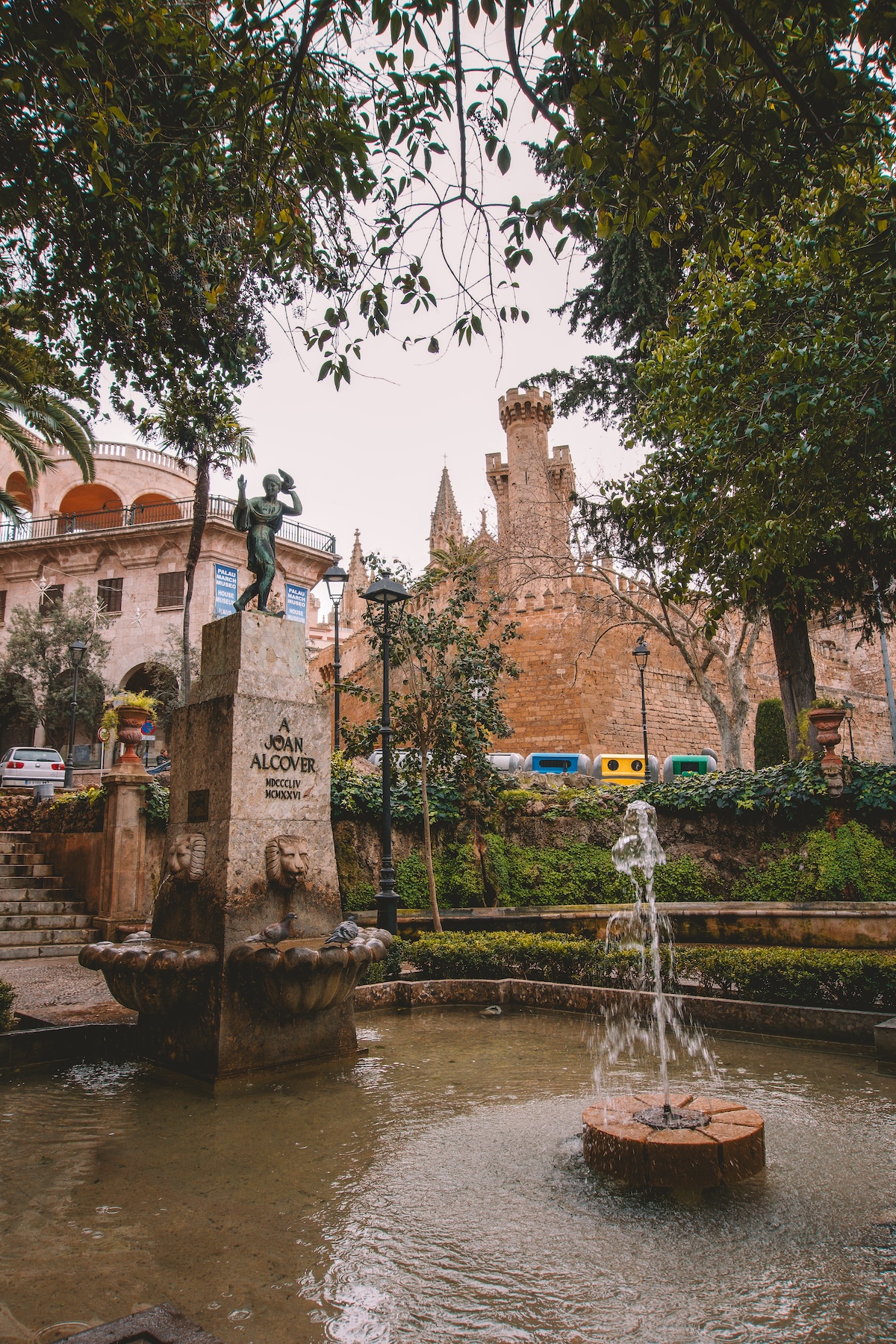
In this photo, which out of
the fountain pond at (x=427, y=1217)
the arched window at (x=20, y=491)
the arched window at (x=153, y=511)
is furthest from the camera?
the arched window at (x=20, y=491)

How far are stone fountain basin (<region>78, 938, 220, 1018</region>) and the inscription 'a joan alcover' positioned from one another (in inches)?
42.4

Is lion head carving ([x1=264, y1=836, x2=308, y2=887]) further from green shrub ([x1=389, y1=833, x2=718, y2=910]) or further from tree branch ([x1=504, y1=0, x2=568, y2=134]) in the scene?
green shrub ([x1=389, y1=833, x2=718, y2=910])

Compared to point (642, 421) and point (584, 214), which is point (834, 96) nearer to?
point (584, 214)

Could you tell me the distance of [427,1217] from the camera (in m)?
3.11

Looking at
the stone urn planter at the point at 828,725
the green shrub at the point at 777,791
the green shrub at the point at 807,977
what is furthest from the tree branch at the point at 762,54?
the green shrub at the point at 777,791

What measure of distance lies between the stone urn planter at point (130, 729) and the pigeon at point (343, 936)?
26.5 ft

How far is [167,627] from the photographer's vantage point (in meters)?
30.5

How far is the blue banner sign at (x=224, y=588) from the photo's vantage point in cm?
2956

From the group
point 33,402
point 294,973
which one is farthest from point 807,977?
point 33,402

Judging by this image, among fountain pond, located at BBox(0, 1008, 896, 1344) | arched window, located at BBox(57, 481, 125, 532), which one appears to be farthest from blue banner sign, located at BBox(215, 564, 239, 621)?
fountain pond, located at BBox(0, 1008, 896, 1344)

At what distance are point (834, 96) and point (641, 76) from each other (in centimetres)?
121

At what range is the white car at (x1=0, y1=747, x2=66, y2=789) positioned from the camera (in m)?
20.9

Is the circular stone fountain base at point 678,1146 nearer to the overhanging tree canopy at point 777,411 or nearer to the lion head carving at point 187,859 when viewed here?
the lion head carving at point 187,859

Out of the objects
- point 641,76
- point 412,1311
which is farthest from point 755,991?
point 641,76
